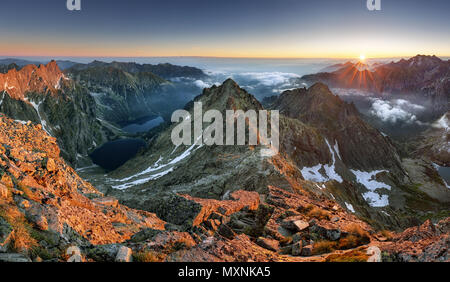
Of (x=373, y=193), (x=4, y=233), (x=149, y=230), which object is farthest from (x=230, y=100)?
(x=373, y=193)

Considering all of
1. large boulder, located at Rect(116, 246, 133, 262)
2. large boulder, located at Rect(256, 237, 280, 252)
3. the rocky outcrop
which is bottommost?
large boulder, located at Rect(256, 237, 280, 252)

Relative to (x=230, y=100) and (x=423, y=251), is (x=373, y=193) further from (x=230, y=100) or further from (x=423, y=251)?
(x=423, y=251)

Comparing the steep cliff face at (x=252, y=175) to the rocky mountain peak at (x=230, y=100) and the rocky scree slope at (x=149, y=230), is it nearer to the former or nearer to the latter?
the rocky mountain peak at (x=230, y=100)

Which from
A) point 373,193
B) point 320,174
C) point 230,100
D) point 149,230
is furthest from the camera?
point 373,193

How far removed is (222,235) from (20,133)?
25085 millimetres

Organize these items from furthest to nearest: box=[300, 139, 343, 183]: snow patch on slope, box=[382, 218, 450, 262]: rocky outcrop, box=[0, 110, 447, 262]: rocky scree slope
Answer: box=[300, 139, 343, 183]: snow patch on slope < box=[382, 218, 450, 262]: rocky outcrop < box=[0, 110, 447, 262]: rocky scree slope

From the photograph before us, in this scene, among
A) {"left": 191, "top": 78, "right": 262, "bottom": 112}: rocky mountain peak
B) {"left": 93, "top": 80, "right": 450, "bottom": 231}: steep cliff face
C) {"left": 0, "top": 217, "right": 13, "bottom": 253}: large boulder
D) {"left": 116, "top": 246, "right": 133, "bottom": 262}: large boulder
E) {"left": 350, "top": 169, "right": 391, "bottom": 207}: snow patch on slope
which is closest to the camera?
{"left": 0, "top": 217, "right": 13, "bottom": 253}: large boulder

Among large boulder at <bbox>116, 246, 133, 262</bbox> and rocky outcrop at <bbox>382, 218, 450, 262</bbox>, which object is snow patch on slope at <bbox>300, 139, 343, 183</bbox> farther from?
large boulder at <bbox>116, 246, 133, 262</bbox>

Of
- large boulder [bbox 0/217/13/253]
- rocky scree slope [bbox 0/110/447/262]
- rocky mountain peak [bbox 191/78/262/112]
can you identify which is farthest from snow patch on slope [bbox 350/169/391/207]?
large boulder [bbox 0/217/13/253]

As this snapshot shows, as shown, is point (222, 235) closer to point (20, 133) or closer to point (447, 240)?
point (447, 240)
